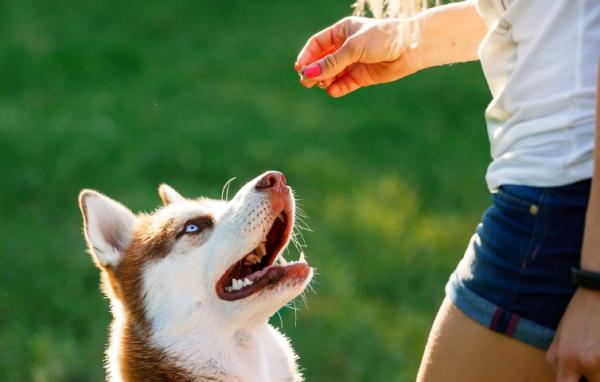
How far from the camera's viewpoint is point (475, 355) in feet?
7.94

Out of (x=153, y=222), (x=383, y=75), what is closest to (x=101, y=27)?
(x=153, y=222)

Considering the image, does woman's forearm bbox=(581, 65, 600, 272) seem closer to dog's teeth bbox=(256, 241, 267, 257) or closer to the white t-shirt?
the white t-shirt

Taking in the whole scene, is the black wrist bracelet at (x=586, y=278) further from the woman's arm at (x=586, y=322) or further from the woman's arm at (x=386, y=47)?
the woman's arm at (x=386, y=47)

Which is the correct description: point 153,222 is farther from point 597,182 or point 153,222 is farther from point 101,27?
point 101,27

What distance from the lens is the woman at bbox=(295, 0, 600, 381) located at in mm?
2207

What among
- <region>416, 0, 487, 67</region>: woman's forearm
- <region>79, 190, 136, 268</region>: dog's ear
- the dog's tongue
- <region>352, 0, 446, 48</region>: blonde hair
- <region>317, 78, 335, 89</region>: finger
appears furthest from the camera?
<region>79, 190, 136, 268</region>: dog's ear

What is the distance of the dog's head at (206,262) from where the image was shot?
368 centimetres

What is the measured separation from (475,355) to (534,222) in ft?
1.05

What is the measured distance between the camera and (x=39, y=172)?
8.23 m

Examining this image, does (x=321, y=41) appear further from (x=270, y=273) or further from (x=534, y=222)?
(x=534, y=222)

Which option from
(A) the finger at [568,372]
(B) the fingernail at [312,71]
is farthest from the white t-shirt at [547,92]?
(B) the fingernail at [312,71]

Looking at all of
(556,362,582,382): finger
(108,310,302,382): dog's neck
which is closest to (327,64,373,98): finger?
(108,310,302,382): dog's neck

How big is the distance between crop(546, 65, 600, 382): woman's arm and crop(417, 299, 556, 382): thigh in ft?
0.54

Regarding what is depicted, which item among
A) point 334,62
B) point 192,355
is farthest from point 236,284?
point 334,62
